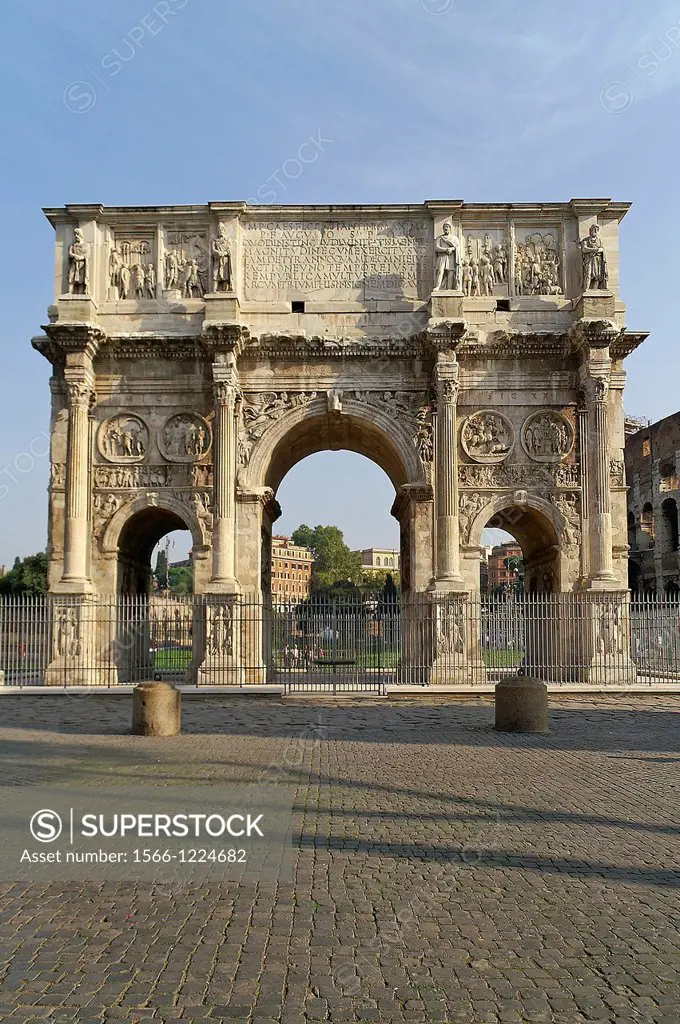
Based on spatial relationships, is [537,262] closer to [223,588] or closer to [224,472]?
[224,472]

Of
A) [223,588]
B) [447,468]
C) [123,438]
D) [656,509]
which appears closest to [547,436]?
[447,468]

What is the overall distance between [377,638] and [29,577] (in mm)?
40646

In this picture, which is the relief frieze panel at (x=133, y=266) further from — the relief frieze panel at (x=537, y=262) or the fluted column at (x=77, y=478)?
the relief frieze panel at (x=537, y=262)

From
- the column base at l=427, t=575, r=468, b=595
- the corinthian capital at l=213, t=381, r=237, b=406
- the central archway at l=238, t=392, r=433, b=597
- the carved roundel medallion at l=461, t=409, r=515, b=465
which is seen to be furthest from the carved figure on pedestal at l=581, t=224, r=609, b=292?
the corinthian capital at l=213, t=381, r=237, b=406

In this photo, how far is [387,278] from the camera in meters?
22.9

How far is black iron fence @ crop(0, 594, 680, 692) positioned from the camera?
67.7 ft

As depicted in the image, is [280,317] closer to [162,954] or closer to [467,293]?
[467,293]

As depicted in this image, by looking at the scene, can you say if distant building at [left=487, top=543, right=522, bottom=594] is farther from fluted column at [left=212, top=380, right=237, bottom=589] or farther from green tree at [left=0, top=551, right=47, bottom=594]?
fluted column at [left=212, top=380, right=237, bottom=589]

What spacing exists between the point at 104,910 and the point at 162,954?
81cm

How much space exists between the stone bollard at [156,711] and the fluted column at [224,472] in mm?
8507

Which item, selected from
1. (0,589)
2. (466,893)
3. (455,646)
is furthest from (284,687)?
(0,589)

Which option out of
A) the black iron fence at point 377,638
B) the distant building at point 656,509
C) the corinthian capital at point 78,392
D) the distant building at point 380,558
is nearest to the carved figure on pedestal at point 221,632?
the black iron fence at point 377,638

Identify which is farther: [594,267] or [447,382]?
[594,267]

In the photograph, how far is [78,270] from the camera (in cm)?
2222
